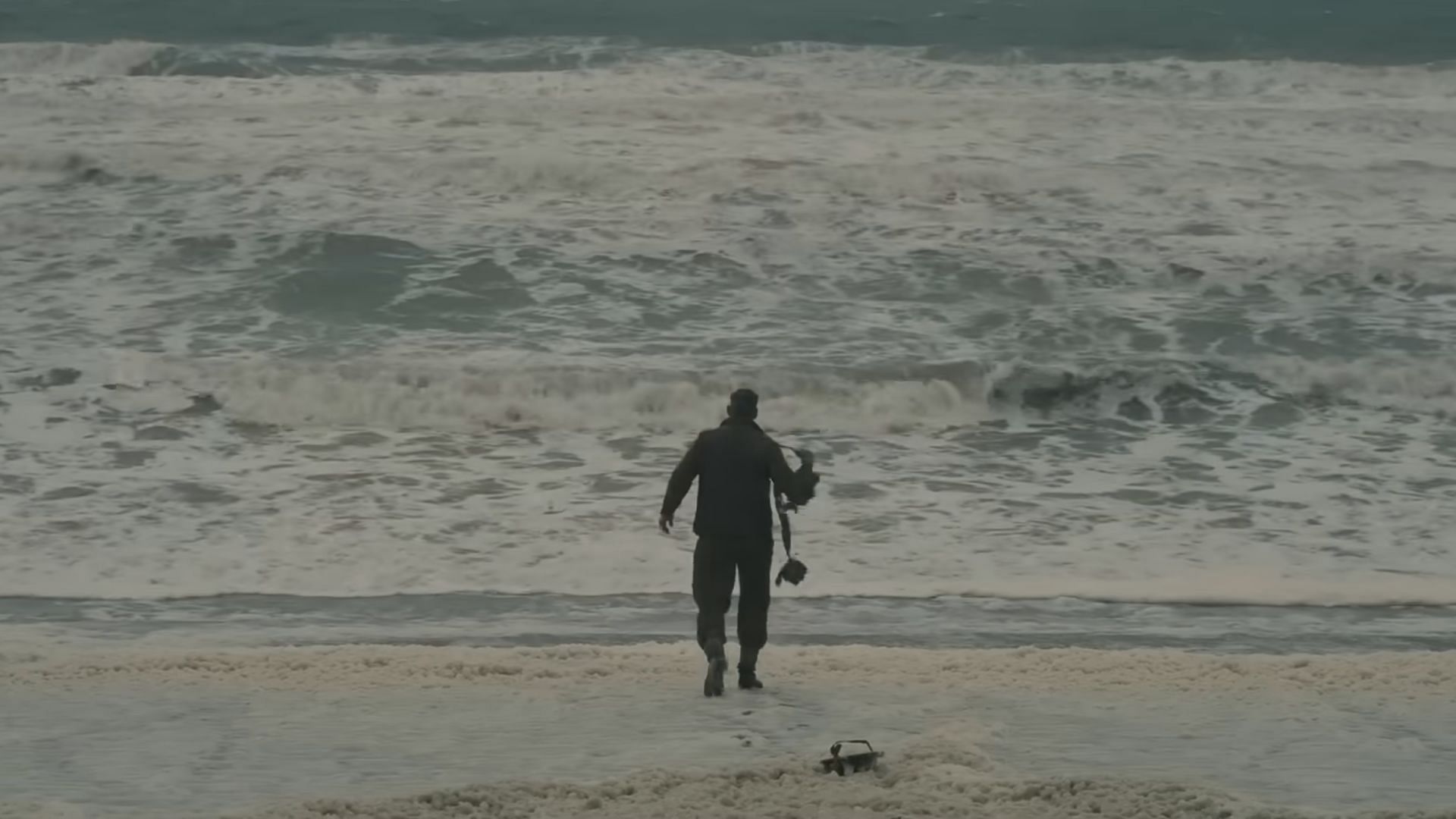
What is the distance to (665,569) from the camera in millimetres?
12109

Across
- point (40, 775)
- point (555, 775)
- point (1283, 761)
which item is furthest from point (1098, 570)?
point (40, 775)

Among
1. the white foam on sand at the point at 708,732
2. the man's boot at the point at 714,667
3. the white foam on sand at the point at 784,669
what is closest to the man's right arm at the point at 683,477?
the man's boot at the point at 714,667

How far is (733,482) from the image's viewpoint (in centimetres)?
884

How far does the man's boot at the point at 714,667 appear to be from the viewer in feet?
29.4

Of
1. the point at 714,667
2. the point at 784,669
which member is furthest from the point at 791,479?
the point at 784,669

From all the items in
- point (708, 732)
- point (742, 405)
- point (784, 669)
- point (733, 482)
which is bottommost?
point (784, 669)

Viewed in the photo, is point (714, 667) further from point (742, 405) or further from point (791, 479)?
point (742, 405)

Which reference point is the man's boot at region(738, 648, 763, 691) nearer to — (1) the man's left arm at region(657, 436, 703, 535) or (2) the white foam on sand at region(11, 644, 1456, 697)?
(2) the white foam on sand at region(11, 644, 1456, 697)

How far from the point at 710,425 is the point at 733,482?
23.7ft

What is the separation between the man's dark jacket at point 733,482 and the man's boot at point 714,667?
520mm

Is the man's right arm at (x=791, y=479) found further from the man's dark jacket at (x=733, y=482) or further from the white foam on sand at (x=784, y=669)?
the white foam on sand at (x=784, y=669)

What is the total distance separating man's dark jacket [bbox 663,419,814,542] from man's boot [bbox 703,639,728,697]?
0.52 meters

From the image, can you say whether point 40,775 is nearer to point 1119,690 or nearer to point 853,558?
point 1119,690

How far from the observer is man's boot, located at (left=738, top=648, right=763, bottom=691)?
29.8 feet
